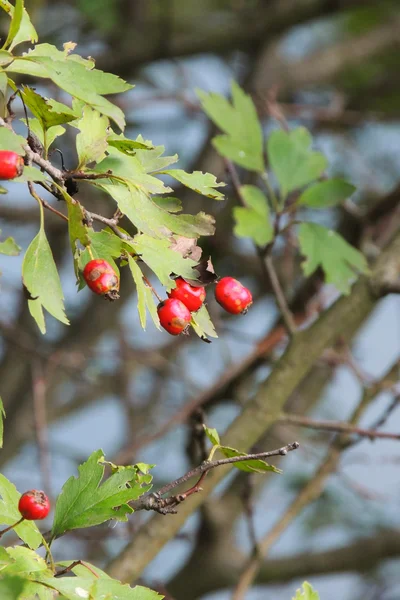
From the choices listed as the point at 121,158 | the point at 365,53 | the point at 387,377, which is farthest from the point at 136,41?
the point at 121,158

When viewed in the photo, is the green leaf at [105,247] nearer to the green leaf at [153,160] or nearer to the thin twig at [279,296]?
the green leaf at [153,160]

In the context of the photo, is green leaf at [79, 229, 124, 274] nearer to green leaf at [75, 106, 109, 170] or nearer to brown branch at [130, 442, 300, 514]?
green leaf at [75, 106, 109, 170]

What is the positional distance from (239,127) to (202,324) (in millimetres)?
578

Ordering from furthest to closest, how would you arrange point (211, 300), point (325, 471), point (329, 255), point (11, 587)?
point (211, 300) → point (325, 471) → point (329, 255) → point (11, 587)

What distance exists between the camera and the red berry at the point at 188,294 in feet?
1.80

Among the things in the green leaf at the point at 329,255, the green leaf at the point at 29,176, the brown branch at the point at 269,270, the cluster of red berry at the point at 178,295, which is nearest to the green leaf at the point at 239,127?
the brown branch at the point at 269,270

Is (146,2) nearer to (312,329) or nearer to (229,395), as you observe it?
(229,395)

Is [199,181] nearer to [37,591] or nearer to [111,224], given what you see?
[111,224]

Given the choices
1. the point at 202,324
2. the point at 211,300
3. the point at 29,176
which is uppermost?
the point at 29,176

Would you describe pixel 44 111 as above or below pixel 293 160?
above

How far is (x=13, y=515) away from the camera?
552mm

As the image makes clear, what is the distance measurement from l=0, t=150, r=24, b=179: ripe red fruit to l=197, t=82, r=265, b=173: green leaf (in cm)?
63

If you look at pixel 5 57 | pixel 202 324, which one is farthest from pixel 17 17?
pixel 202 324

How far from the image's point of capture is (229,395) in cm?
137
